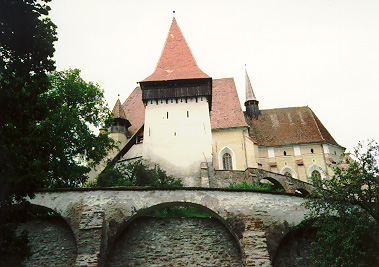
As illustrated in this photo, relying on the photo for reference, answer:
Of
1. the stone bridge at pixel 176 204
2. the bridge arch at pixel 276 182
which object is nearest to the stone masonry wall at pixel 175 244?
the stone bridge at pixel 176 204

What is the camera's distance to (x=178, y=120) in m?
26.8

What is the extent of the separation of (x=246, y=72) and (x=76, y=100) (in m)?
24.2

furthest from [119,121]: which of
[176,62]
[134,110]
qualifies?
[176,62]

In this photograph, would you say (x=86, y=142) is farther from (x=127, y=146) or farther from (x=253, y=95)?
(x=253, y=95)

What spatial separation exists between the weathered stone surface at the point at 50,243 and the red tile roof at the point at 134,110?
20.1 meters

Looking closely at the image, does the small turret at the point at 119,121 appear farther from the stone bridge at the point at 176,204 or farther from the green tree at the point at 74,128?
the stone bridge at the point at 176,204

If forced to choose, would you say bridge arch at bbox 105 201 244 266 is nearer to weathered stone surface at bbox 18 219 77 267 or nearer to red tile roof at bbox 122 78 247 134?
weathered stone surface at bbox 18 219 77 267

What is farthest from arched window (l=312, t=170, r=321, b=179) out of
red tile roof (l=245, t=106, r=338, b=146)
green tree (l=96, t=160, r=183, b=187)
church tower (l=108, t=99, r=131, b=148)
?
church tower (l=108, t=99, r=131, b=148)

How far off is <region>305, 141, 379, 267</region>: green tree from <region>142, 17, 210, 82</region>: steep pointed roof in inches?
656

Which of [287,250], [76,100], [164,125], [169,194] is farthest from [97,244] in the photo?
[164,125]

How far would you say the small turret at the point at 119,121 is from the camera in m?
32.4

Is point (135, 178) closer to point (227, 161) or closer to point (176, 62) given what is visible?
point (227, 161)

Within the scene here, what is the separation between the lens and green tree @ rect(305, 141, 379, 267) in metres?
11.0

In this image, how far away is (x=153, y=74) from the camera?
28750 mm
